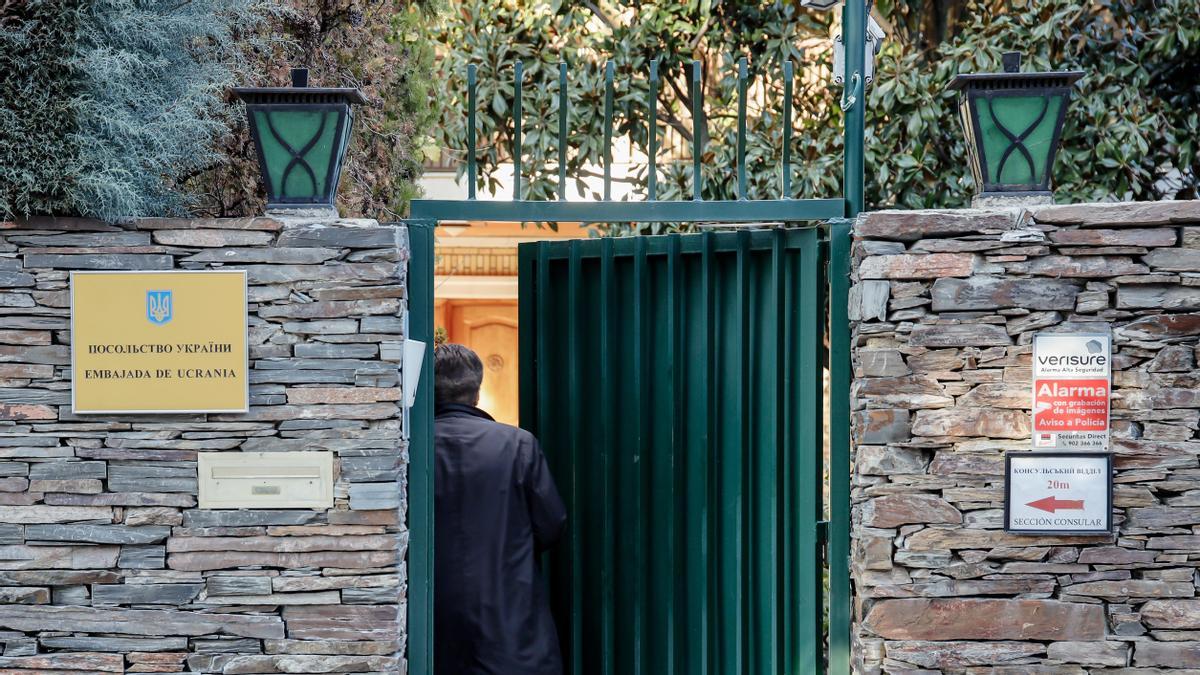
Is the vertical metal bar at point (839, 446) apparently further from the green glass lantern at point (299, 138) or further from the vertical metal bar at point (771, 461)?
the green glass lantern at point (299, 138)

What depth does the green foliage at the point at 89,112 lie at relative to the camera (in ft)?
10.2

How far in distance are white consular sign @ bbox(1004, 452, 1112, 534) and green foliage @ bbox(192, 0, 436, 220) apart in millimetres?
3267

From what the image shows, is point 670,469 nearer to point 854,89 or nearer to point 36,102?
point 854,89

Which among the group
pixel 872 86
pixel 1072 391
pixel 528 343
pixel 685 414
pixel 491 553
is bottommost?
pixel 491 553

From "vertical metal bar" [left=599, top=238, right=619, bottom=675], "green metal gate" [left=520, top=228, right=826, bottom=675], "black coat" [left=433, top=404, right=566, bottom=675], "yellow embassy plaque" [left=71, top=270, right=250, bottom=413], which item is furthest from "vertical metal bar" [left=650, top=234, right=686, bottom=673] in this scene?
"yellow embassy plaque" [left=71, top=270, right=250, bottom=413]

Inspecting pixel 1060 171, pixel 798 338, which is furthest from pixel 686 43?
pixel 798 338

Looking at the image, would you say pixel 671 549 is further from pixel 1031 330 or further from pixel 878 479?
pixel 1031 330

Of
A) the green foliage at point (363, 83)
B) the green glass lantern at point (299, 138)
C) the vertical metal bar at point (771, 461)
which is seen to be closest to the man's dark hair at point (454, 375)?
the green glass lantern at point (299, 138)

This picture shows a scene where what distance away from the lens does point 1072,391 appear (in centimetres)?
316

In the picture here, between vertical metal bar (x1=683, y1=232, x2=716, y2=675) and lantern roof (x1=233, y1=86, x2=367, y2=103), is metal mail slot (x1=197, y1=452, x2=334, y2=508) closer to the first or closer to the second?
lantern roof (x1=233, y1=86, x2=367, y2=103)

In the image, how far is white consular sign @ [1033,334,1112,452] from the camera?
10.3ft

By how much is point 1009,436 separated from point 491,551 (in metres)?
1.59

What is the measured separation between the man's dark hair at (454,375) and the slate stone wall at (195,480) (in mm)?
491

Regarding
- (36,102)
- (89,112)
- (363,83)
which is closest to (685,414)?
(89,112)
